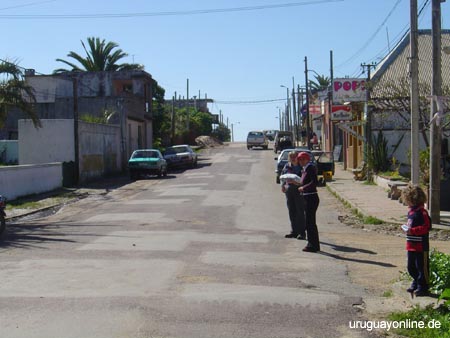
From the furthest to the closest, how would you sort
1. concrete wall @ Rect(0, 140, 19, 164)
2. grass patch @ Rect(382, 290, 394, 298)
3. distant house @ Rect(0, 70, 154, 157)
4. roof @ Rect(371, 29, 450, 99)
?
distant house @ Rect(0, 70, 154, 157)
concrete wall @ Rect(0, 140, 19, 164)
roof @ Rect(371, 29, 450, 99)
grass patch @ Rect(382, 290, 394, 298)

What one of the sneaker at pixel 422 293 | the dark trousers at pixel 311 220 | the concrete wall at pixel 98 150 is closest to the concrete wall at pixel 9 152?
the concrete wall at pixel 98 150

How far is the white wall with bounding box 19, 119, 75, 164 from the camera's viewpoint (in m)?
30.7

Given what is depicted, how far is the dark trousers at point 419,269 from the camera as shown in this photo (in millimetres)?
7527

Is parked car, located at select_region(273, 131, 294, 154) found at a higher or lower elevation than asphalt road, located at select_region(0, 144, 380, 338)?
higher

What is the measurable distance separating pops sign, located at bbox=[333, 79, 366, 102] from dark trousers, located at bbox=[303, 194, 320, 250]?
18944 millimetres

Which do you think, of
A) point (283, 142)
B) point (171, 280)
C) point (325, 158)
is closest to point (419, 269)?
point (171, 280)

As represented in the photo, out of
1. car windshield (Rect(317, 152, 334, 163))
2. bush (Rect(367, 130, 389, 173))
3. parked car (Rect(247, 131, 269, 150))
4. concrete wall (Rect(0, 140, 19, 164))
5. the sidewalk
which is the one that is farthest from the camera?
parked car (Rect(247, 131, 269, 150))

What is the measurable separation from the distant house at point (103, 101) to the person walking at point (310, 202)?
31128mm

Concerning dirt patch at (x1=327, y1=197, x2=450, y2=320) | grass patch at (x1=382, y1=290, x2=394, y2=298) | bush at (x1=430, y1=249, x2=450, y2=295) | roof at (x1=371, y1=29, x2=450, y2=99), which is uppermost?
roof at (x1=371, y1=29, x2=450, y2=99)

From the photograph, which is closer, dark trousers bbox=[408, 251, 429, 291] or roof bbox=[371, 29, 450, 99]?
dark trousers bbox=[408, 251, 429, 291]

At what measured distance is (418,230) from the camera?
767cm

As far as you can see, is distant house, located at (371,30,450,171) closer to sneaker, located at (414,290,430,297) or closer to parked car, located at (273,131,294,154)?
sneaker, located at (414,290,430,297)

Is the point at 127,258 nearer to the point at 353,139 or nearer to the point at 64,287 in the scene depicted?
the point at 64,287

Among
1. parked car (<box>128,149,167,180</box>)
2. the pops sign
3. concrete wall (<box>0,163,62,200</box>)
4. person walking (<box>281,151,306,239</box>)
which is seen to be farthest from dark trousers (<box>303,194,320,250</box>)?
parked car (<box>128,149,167,180</box>)
